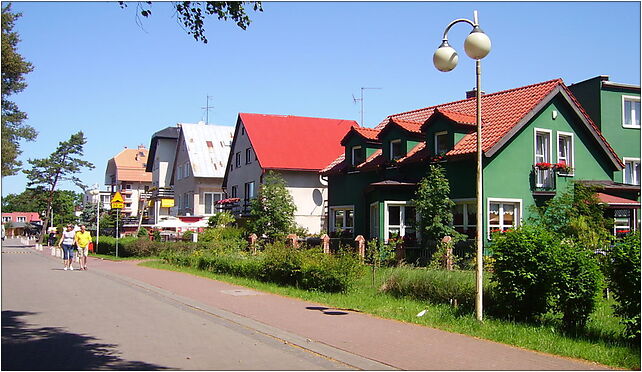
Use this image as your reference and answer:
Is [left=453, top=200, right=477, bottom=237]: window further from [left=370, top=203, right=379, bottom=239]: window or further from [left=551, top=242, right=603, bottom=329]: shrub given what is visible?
[left=551, top=242, right=603, bottom=329]: shrub

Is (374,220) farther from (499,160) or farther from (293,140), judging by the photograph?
(293,140)

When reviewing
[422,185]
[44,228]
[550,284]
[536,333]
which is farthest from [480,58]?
[44,228]

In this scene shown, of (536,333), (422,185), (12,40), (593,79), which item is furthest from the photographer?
(593,79)

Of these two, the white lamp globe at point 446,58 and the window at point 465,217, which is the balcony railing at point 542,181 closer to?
the window at point 465,217

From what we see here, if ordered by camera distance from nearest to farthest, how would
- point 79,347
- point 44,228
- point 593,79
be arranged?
point 79,347, point 593,79, point 44,228

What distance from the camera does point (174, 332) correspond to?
10.4 m

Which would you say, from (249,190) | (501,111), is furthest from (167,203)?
(501,111)

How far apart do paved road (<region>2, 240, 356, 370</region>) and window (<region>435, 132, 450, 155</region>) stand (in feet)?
45.7

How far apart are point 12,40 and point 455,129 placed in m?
18.3

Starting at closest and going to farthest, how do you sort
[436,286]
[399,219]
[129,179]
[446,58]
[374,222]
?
[446,58]
[436,286]
[399,219]
[374,222]
[129,179]

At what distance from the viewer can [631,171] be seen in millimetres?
30984

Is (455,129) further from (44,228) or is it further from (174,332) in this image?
(44,228)

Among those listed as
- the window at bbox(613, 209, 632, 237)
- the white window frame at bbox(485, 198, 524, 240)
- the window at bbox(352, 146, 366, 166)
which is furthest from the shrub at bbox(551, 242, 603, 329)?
the window at bbox(352, 146, 366, 166)

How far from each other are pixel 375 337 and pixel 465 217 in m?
14.5
